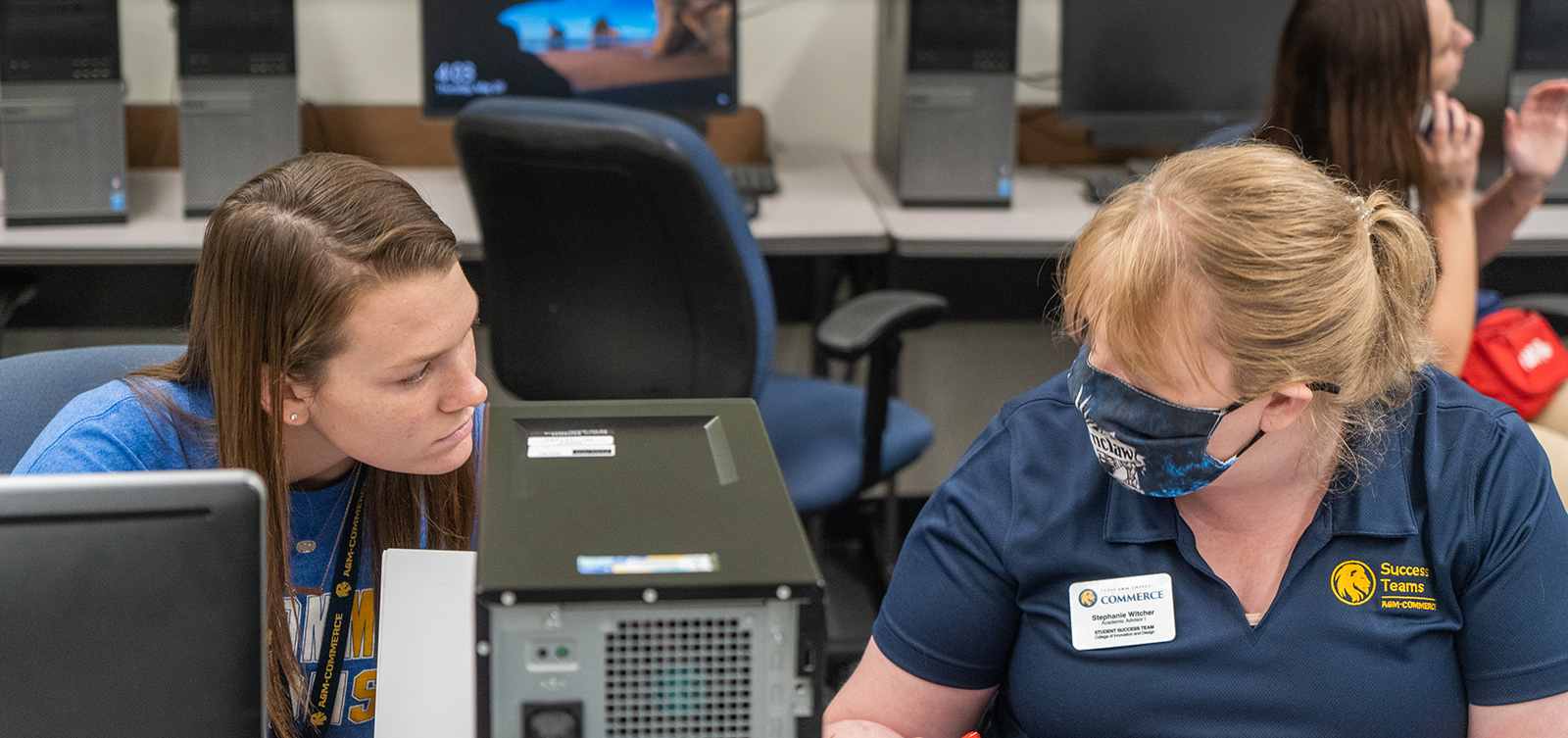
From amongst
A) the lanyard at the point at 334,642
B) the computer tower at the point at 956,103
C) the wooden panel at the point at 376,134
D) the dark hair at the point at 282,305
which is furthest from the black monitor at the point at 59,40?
the lanyard at the point at 334,642

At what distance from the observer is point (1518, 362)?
2031mm

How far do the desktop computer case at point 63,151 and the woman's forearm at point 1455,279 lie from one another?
81.7 inches

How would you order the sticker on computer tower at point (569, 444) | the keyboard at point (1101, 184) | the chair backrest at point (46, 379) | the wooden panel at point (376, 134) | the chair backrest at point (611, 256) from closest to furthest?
1. the sticker on computer tower at point (569, 444)
2. the chair backrest at point (46, 379)
3. the chair backrest at point (611, 256)
4. the keyboard at point (1101, 184)
5. the wooden panel at point (376, 134)

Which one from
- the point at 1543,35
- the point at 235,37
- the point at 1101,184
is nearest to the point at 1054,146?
the point at 1101,184

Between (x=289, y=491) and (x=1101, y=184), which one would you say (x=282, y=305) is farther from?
(x=1101, y=184)

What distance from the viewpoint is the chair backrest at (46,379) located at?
1199 mm

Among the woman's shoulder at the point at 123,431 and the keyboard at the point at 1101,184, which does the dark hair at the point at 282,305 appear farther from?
the keyboard at the point at 1101,184

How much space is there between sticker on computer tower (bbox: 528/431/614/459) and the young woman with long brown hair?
30 cm

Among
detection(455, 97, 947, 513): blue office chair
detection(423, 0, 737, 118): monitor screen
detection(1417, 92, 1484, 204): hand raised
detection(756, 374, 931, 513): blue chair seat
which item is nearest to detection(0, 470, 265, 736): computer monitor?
detection(455, 97, 947, 513): blue office chair

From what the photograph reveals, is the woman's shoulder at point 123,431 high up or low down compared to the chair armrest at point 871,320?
up

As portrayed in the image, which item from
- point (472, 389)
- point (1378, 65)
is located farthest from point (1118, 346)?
point (1378, 65)

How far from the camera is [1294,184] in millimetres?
1012

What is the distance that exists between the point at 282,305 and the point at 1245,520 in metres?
0.76

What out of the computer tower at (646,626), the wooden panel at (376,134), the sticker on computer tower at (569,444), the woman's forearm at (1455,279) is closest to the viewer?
the computer tower at (646,626)
